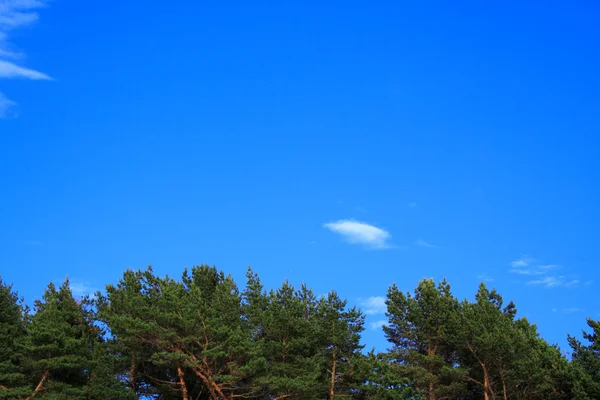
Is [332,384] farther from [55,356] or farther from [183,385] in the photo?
[55,356]

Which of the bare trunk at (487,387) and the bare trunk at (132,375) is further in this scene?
the bare trunk at (487,387)

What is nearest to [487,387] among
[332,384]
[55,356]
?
[332,384]

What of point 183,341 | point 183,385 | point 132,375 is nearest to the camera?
point 183,341

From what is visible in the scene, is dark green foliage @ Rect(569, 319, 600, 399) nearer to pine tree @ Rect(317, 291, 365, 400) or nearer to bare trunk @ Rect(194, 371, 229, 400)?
pine tree @ Rect(317, 291, 365, 400)

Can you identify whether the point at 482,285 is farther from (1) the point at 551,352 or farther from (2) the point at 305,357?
(2) the point at 305,357

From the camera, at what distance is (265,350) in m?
39.2

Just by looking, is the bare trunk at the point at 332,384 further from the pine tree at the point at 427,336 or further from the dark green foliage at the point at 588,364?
the dark green foliage at the point at 588,364

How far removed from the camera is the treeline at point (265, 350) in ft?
120

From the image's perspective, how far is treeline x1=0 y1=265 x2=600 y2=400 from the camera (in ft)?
120

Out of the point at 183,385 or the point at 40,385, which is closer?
the point at 40,385

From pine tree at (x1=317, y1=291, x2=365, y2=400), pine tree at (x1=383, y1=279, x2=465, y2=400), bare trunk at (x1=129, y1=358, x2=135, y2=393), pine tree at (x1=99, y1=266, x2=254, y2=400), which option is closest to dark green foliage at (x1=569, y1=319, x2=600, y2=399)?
pine tree at (x1=383, y1=279, x2=465, y2=400)

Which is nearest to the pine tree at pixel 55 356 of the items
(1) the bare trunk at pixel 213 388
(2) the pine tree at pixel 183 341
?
(2) the pine tree at pixel 183 341

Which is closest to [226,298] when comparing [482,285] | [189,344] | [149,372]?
[189,344]

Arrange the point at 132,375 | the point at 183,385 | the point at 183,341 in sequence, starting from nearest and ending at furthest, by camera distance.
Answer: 1. the point at 183,341
2. the point at 183,385
3. the point at 132,375
